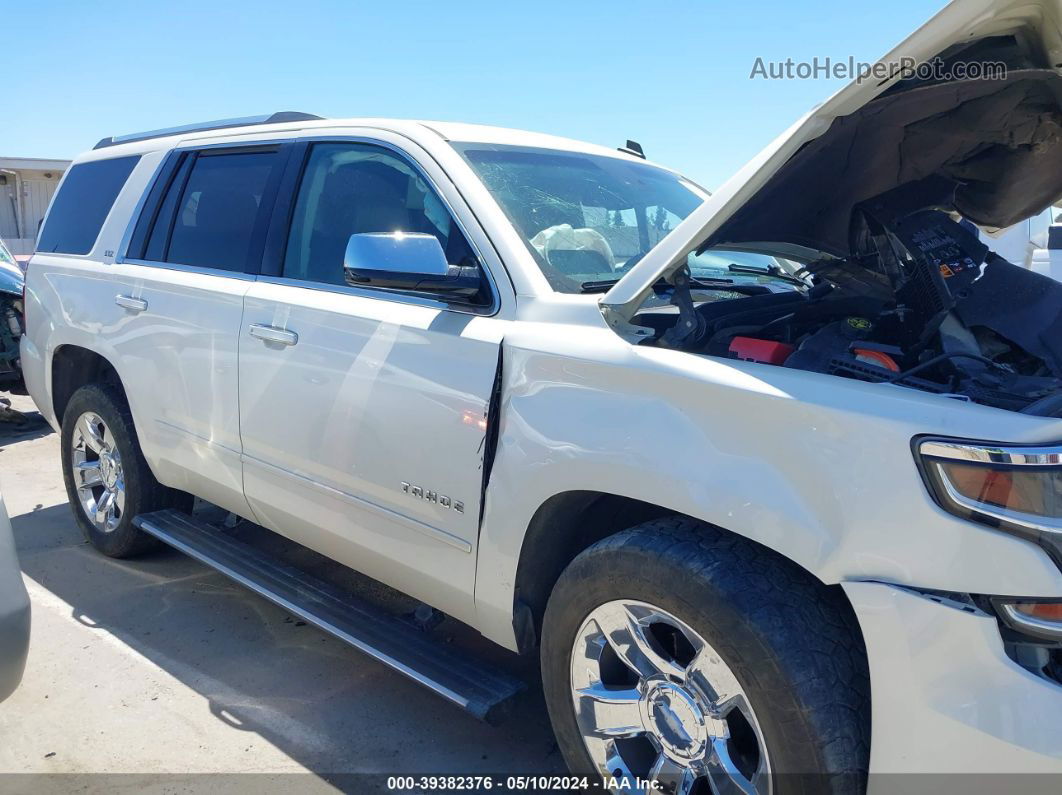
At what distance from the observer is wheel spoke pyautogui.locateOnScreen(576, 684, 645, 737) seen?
2.21 m

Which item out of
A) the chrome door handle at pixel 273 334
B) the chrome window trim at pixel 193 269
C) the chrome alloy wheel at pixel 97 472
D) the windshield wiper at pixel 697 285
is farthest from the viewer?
the chrome alloy wheel at pixel 97 472

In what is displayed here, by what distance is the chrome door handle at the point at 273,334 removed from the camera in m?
3.08

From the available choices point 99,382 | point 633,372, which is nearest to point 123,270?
point 99,382

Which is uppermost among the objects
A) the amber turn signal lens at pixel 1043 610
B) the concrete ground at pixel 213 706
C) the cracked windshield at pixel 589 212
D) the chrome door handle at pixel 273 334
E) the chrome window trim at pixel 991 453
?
the cracked windshield at pixel 589 212

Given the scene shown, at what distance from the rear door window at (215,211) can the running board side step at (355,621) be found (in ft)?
3.96

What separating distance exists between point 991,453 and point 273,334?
2.40 m

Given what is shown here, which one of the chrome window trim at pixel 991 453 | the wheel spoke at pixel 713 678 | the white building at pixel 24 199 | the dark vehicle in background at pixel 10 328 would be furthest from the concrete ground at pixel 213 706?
the white building at pixel 24 199

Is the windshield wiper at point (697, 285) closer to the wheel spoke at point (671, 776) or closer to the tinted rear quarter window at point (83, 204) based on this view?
the wheel spoke at point (671, 776)

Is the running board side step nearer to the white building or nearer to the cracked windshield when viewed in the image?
the cracked windshield

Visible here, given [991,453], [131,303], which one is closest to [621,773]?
[991,453]

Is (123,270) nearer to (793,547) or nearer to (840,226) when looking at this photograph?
(840,226)

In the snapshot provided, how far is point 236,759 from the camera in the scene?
2799mm

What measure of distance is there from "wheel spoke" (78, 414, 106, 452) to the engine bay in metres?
3.14

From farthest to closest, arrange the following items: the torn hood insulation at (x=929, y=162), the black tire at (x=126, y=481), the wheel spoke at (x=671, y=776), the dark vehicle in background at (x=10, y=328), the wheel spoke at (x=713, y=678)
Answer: the dark vehicle in background at (x=10, y=328)
the black tire at (x=126, y=481)
the torn hood insulation at (x=929, y=162)
the wheel spoke at (x=671, y=776)
the wheel spoke at (x=713, y=678)
